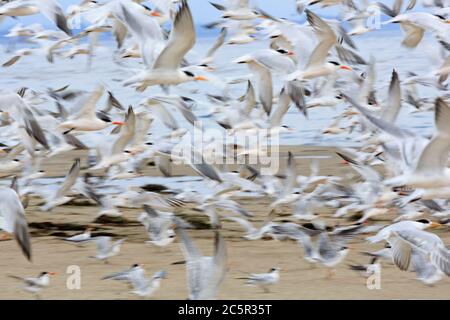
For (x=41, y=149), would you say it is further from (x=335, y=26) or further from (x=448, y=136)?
(x=448, y=136)

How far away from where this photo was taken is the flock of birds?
21.0 ft

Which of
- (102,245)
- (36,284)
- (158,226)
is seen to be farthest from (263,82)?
→ (36,284)

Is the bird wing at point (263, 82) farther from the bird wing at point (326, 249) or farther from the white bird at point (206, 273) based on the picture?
the white bird at point (206, 273)

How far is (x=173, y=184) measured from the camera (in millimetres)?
9250

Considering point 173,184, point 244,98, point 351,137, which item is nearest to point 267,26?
point 244,98

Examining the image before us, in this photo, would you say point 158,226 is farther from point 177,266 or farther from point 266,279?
point 266,279

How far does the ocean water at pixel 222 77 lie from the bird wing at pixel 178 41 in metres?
2.31

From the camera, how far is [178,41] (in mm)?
7195

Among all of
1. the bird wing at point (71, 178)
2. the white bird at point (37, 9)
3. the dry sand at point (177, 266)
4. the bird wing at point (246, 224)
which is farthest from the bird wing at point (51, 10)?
the bird wing at point (246, 224)

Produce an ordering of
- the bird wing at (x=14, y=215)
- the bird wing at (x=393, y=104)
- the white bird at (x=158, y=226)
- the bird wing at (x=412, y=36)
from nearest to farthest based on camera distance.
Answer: the bird wing at (x=14, y=215), the white bird at (x=158, y=226), the bird wing at (x=393, y=104), the bird wing at (x=412, y=36)

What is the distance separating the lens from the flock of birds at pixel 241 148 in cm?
641
